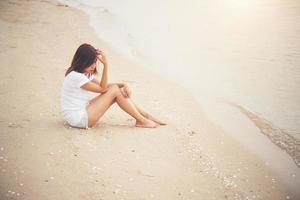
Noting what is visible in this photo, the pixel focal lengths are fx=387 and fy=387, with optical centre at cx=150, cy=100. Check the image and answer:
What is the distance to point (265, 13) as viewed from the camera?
63.8 ft

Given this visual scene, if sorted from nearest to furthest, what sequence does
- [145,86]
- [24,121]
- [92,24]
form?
[24,121], [145,86], [92,24]

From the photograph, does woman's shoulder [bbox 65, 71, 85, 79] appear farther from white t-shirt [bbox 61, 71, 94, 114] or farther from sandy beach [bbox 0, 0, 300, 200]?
sandy beach [bbox 0, 0, 300, 200]

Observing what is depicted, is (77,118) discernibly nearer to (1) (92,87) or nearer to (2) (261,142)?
(1) (92,87)

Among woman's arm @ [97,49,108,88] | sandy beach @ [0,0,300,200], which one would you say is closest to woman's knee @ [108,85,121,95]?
woman's arm @ [97,49,108,88]

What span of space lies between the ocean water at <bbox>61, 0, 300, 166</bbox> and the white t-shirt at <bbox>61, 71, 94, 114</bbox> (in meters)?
3.09

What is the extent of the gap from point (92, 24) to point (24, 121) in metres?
10.2

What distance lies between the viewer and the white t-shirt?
21.4ft

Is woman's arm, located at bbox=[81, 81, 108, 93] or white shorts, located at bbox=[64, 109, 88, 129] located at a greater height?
woman's arm, located at bbox=[81, 81, 108, 93]

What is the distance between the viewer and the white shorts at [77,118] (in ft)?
22.0

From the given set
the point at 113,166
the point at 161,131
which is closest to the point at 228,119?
the point at 161,131

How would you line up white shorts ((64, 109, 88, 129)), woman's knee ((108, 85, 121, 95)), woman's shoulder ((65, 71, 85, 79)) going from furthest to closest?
1. woman's knee ((108, 85, 121, 95))
2. white shorts ((64, 109, 88, 129))
3. woman's shoulder ((65, 71, 85, 79))

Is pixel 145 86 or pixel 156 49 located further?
pixel 156 49

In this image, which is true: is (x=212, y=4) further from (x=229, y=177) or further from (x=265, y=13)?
(x=229, y=177)

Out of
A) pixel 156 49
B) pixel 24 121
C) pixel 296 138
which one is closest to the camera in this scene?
pixel 24 121
